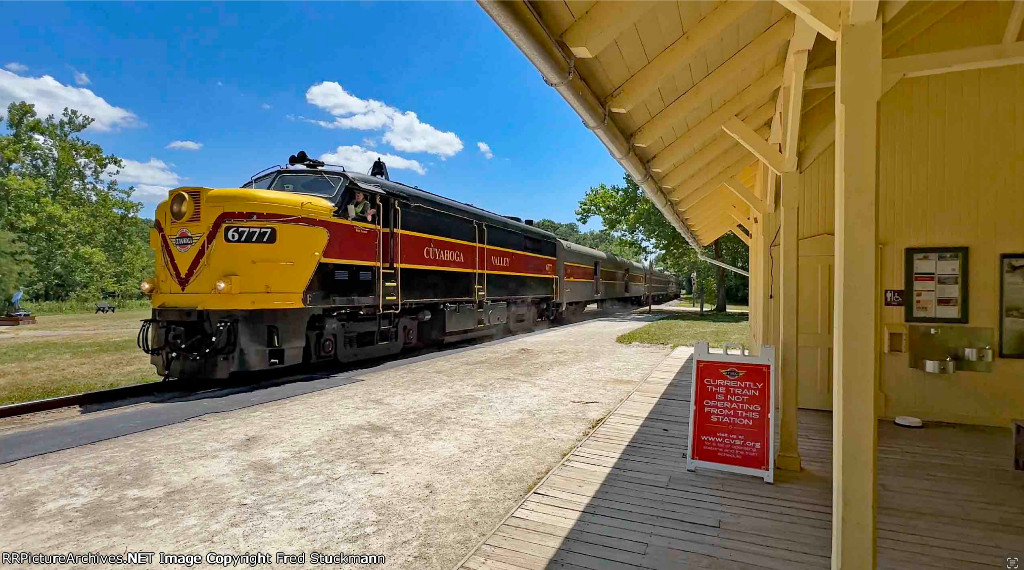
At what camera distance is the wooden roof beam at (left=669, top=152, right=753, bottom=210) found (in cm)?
702

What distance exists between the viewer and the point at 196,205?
23.0 ft

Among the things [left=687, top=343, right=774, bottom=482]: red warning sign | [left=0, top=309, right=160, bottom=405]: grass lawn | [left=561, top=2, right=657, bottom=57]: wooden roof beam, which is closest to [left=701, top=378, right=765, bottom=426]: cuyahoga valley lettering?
[left=687, top=343, right=774, bottom=482]: red warning sign

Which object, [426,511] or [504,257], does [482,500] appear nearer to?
[426,511]

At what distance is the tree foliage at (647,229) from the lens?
27734mm

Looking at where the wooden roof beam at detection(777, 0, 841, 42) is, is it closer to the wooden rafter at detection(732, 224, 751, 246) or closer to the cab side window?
the wooden rafter at detection(732, 224, 751, 246)

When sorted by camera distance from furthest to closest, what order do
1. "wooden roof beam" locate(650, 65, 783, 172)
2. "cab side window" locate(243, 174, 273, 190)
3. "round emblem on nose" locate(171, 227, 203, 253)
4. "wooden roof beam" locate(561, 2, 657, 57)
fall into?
"cab side window" locate(243, 174, 273, 190) < "round emblem on nose" locate(171, 227, 203, 253) < "wooden roof beam" locate(650, 65, 783, 172) < "wooden roof beam" locate(561, 2, 657, 57)

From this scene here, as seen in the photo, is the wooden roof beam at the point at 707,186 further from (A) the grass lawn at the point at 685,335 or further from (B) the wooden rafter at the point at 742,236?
(A) the grass lawn at the point at 685,335

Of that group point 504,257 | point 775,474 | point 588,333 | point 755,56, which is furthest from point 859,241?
point 588,333

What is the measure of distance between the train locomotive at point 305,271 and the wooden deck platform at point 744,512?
5.17 m

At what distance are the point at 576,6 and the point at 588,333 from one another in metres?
12.7

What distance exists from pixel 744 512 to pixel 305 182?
816 centimetres

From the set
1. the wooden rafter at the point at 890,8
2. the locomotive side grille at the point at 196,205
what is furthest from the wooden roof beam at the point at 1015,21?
the locomotive side grille at the point at 196,205

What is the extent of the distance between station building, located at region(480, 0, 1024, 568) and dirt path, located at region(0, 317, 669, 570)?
7.73 ft

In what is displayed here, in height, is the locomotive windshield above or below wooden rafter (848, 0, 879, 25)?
above
